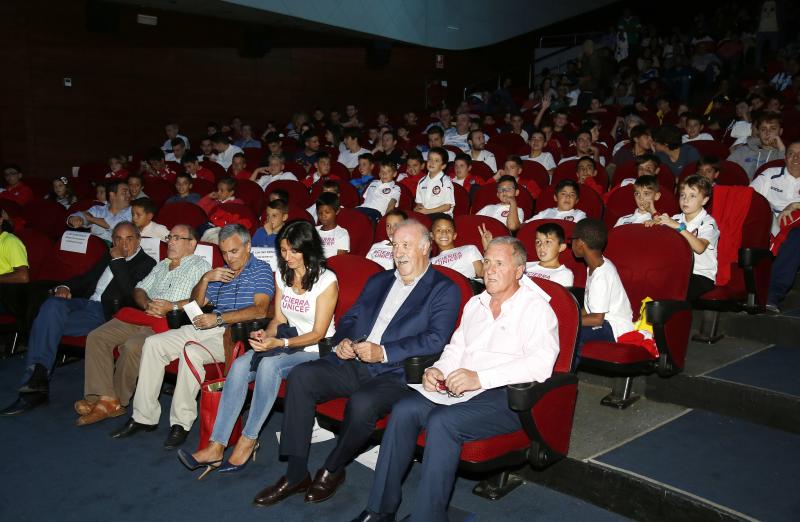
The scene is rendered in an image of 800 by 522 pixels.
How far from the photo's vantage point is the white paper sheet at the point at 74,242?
4.49 m

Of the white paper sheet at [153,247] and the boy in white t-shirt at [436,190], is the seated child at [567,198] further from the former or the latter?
the white paper sheet at [153,247]

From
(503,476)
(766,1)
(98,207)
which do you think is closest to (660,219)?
(503,476)

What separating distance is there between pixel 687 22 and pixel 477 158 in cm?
845

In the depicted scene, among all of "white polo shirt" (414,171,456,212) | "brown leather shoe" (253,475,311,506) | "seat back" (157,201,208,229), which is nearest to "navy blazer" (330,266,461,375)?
"brown leather shoe" (253,475,311,506)

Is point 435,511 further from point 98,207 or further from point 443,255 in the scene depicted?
point 98,207

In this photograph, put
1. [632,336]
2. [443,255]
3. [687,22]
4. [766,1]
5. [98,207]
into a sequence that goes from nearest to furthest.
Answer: [632,336] < [443,255] < [98,207] < [766,1] < [687,22]

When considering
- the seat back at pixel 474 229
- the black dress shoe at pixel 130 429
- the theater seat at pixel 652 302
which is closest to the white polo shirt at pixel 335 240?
the seat back at pixel 474 229

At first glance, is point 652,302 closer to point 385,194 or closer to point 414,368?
point 414,368

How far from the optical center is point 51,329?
378cm

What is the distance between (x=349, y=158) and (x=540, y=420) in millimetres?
5737

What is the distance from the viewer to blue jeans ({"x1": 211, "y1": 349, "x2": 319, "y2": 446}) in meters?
2.89

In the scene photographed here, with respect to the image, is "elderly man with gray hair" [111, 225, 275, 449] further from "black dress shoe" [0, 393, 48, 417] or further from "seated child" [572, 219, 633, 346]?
"seated child" [572, 219, 633, 346]

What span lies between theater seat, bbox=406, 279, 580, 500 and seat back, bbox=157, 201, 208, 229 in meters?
2.97

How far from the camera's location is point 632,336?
9.96 feet
